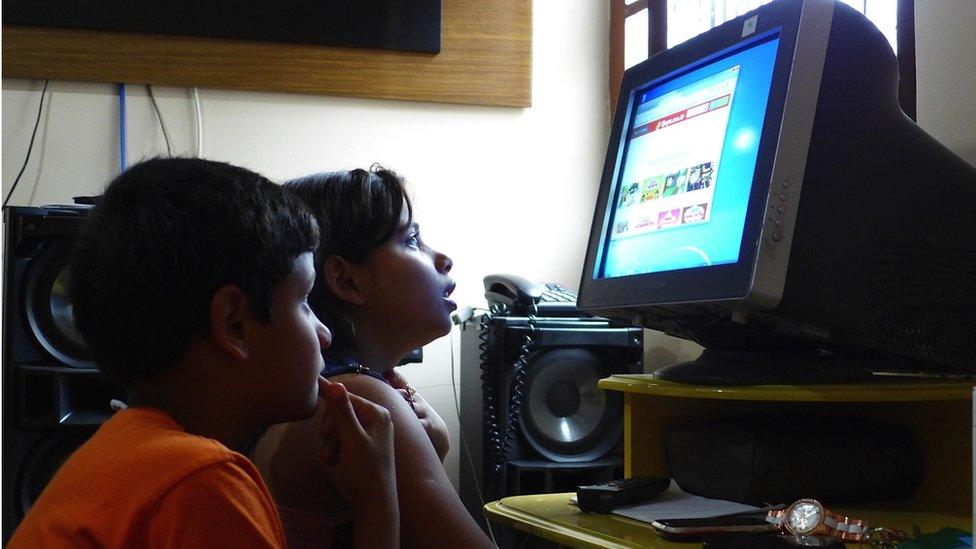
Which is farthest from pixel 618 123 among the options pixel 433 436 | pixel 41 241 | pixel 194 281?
pixel 41 241

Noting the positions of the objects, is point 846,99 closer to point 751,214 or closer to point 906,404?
point 751,214

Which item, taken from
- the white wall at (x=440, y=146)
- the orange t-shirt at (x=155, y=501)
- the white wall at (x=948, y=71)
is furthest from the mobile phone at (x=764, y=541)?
the white wall at (x=440, y=146)

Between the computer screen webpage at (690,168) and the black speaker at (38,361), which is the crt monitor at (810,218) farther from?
the black speaker at (38,361)

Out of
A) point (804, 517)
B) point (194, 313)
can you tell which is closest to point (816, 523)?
point (804, 517)

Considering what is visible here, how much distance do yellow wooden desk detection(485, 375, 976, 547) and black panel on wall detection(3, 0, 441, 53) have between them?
1.81 meters

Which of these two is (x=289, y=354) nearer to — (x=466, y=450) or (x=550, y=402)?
(x=550, y=402)

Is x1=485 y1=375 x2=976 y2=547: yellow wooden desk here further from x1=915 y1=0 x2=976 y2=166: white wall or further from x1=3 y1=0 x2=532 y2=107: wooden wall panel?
x1=3 y1=0 x2=532 y2=107: wooden wall panel

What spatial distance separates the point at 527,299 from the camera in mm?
2402

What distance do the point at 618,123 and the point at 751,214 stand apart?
42 centimetres

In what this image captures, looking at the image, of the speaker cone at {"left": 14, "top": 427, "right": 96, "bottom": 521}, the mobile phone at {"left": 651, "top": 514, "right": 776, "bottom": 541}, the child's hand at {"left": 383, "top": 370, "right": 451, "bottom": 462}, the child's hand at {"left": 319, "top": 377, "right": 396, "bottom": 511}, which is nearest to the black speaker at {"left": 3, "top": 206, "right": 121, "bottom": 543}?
the speaker cone at {"left": 14, "top": 427, "right": 96, "bottom": 521}

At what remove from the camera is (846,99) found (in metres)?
1.23

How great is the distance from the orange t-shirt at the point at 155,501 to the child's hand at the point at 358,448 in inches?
8.6

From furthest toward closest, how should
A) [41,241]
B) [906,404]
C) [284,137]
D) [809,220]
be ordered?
[284,137] → [41,241] → [906,404] → [809,220]

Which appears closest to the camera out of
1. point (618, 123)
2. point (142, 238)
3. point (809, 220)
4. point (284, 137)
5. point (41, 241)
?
point (142, 238)
